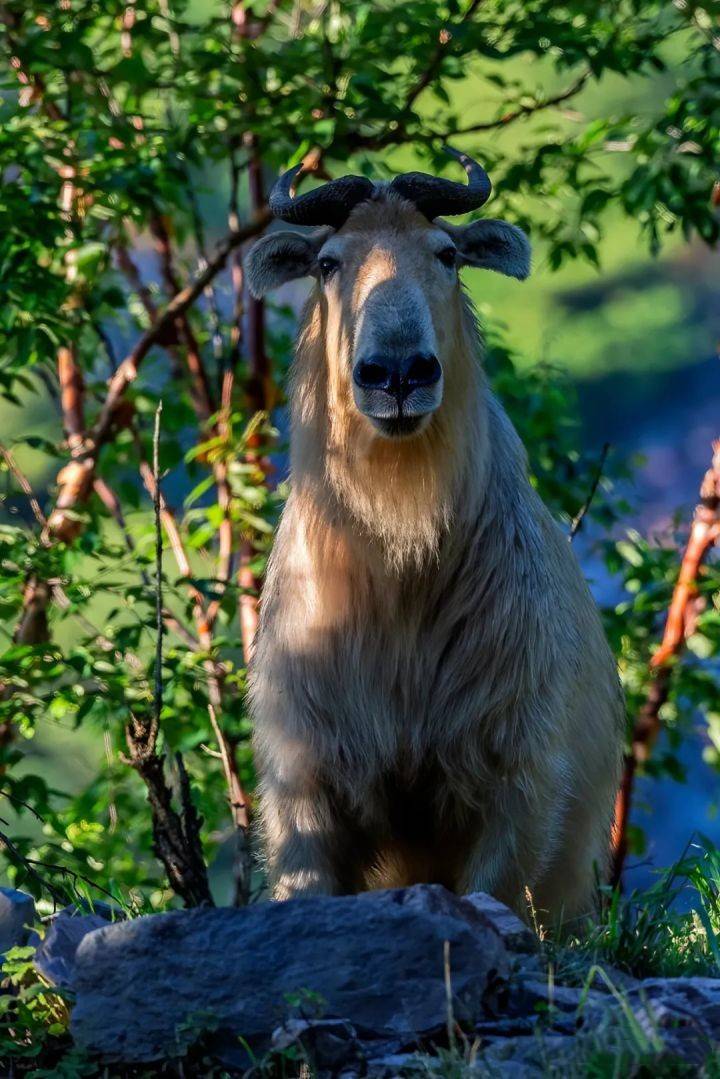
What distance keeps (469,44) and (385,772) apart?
2.99 meters

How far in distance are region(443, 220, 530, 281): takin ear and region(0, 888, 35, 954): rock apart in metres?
2.30

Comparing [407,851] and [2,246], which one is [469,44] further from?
[407,851]

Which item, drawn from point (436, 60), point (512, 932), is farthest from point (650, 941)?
point (436, 60)

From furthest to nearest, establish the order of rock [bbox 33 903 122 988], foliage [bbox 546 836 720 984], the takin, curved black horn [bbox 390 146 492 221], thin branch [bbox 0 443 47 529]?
thin branch [bbox 0 443 47 529]
curved black horn [bbox 390 146 492 221]
the takin
foliage [bbox 546 836 720 984]
rock [bbox 33 903 122 988]

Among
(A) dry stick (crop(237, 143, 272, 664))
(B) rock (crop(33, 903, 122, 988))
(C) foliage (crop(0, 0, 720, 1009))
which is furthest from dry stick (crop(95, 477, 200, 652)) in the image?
(B) rock (crop(33, 903, 122, 988))

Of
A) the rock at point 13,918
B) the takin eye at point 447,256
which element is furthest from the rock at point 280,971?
the takin eye at point 447,256

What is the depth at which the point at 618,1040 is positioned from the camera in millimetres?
2723

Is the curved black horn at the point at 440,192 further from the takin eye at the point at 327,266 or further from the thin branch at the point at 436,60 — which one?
the thin branch at the point at 436,60

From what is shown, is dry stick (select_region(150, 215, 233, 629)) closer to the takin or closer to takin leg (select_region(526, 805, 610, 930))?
the takin

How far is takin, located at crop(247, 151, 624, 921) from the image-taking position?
4262mm

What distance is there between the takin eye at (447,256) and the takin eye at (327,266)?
0.30 metres

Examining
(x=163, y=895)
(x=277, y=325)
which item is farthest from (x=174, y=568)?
(x=163, y=895)

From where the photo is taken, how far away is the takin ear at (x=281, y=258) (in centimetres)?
473

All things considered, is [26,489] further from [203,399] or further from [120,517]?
[203,399]
